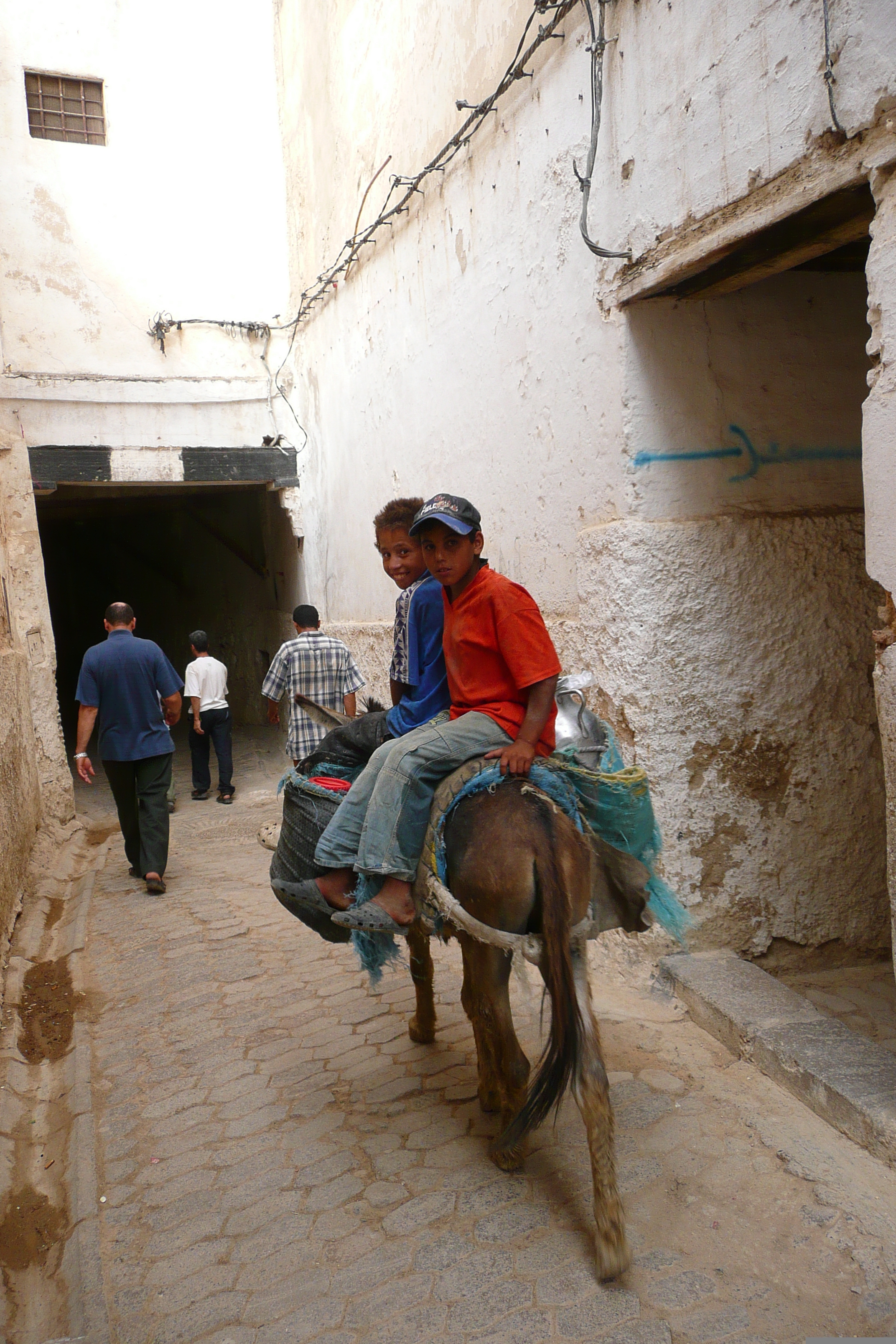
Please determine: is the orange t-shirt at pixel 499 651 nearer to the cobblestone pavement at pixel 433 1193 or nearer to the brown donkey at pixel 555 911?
the brown donkey at pixel 555 911

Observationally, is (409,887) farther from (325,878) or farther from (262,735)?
(262,735)

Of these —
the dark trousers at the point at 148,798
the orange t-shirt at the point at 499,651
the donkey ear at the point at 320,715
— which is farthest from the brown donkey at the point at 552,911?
the dark trousers at the point at 148,798

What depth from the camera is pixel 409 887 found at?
2932 mm

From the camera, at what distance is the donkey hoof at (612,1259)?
2436mm

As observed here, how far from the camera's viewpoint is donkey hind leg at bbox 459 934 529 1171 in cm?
299

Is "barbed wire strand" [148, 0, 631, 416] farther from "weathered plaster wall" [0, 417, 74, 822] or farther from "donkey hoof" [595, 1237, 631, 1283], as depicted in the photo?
"donkey hoof" [595, 1237, 631, 1283]

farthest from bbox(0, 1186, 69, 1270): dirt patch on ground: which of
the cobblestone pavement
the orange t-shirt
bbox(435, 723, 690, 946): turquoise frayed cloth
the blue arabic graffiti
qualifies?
the blue arabic graffiti

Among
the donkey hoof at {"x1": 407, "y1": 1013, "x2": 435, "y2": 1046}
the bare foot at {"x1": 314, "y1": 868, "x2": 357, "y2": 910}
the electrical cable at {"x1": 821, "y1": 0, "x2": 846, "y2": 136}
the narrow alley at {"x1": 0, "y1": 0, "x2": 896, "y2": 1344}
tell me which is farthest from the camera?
the donkey hoof at {"x1": 407, "y1": 1013, "x2": 435, "y2": 1046}

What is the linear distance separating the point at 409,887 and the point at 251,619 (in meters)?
11.2

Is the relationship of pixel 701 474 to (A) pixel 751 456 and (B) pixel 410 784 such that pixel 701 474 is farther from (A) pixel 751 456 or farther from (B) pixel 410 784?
(B) pixel 410 784

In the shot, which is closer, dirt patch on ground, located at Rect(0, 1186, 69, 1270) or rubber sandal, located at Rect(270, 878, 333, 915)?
dirt patch on ground, located at Rect(0, 1186, 69, 1270)

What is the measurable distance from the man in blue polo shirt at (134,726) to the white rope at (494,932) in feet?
14.0

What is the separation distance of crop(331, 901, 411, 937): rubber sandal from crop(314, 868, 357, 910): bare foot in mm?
167

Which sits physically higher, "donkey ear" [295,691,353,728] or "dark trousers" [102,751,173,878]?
"donkey ear" [295,691,353,728]
